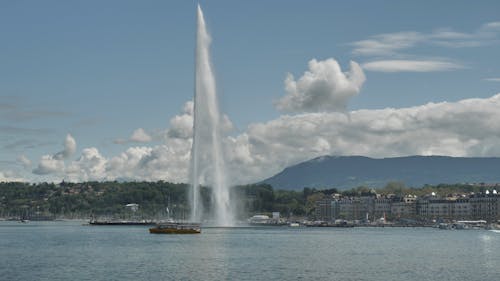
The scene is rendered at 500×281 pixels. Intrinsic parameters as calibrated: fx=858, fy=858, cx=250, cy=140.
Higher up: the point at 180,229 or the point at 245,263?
the point at 180,229

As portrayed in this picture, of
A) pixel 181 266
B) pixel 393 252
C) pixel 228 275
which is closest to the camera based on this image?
pixel 228 275

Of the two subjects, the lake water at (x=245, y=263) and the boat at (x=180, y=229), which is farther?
the boat at (x=180, y=229)

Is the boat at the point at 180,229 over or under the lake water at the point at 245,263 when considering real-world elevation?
over

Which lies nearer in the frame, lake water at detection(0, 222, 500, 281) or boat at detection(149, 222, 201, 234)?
lake water at detection(0, 222, 500, 281)

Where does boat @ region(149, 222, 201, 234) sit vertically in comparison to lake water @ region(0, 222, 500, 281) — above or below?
above

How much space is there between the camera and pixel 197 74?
12950 cm

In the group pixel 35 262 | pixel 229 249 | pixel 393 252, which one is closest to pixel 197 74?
pixel 229 249

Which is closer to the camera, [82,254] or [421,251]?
[82,254]

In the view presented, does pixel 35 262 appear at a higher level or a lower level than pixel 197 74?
lower

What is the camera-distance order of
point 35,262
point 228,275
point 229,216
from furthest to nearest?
point 229,216 < point 35,262 < point 228,275

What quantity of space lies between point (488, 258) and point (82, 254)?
44669mm

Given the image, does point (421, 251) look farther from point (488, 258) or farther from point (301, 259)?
point (301, 259)

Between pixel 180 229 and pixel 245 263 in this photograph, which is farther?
pixel 180 229

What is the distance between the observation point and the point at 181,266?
253ft
